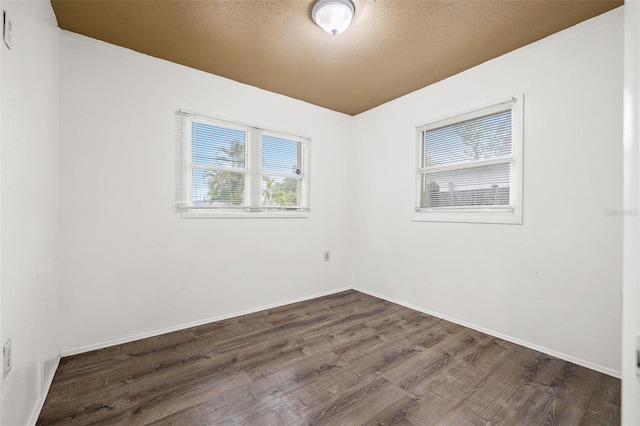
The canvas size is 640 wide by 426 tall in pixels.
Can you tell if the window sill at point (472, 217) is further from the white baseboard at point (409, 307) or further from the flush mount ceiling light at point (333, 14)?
the flush mount ceiling light at point (333, 14)

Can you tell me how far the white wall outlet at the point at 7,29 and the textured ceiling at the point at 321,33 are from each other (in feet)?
2.97

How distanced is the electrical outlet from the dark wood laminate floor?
1.82ft

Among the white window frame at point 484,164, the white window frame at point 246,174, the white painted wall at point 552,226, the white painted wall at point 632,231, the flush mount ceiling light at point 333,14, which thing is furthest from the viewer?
the white window frame at point 246,174

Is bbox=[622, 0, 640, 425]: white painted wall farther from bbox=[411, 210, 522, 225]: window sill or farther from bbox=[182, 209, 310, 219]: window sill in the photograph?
bbox=[182, 209, 310, 219]: window sill

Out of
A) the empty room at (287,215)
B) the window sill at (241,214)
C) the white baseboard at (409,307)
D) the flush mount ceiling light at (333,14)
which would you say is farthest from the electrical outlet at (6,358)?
the flush mount ceiling light at (333,14)

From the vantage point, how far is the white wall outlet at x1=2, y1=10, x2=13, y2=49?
1.13 meters

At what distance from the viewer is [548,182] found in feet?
7.32

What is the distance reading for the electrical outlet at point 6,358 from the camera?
1.12m

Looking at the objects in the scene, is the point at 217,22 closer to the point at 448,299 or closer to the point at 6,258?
the point at 6,258

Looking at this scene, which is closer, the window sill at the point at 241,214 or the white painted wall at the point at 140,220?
the white painted wall at the point at 140,220

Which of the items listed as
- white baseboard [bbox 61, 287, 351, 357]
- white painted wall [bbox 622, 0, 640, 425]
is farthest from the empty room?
white painted wall [bbox 622, 0, 640, 425]

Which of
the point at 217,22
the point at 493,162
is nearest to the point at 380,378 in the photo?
the point at 493,162

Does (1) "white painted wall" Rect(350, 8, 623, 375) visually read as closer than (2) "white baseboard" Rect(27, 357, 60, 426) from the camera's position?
No

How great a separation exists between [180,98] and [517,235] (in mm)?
3354
